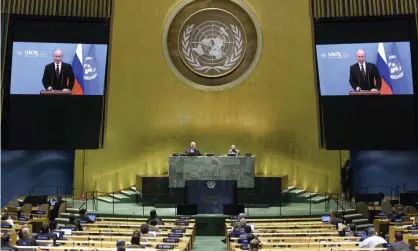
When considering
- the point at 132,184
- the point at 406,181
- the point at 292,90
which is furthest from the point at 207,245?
the point at 406,181

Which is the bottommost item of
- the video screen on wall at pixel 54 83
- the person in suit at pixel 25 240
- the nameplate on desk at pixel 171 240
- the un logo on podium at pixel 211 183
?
the nameplate on desk at pixel 171 240

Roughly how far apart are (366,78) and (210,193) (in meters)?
6.46

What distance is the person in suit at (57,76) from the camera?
16.9 m

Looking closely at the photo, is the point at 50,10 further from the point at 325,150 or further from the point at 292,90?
the point at 325,150

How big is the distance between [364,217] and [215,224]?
14.4 ft

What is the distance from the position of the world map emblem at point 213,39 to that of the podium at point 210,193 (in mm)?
4935

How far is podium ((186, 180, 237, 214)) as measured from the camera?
50.6 ft

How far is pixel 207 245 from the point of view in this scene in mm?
13000

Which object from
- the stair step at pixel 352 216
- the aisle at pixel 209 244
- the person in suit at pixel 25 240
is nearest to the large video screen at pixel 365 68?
the stair step at pixel 352 216

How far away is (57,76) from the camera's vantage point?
1698cm

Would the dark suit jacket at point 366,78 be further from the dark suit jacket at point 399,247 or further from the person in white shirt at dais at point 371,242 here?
the dark suit jacket at point 399,247

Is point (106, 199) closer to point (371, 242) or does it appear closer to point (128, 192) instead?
point (128, 192)

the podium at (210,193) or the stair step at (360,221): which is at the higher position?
the podium at (210,193)

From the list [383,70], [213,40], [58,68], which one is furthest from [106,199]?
[383,70]
